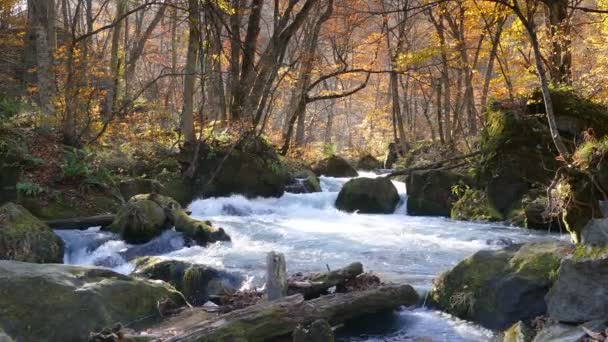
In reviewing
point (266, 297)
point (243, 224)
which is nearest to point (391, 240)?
point (243, 224)

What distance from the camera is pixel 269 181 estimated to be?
16094 mm

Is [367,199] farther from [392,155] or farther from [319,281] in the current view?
[392,155]

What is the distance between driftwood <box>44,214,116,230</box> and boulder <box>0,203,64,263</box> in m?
1.46

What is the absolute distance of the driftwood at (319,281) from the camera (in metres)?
6.29

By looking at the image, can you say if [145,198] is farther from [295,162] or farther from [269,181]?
[295,162]

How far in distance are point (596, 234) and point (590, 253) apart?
0.19 metres

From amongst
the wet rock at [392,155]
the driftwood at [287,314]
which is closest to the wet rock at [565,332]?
the driftwood at [287,314]

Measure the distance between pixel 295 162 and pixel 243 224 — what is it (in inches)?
279

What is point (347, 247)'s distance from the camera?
10.1 m

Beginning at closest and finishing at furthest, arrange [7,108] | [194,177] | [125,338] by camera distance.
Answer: [125,338] < [7,108] < [194,177]

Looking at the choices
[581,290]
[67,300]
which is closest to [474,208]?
[581,290]

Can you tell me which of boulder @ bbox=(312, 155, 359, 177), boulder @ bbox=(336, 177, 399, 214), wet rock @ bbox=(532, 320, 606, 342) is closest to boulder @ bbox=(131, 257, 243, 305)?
wet rock @ bbox=(532, 320, 606, 342)

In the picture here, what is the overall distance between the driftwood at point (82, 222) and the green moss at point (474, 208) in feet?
27.3

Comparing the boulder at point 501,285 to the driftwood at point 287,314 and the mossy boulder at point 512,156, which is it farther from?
the mossy boulder at point 512,156
